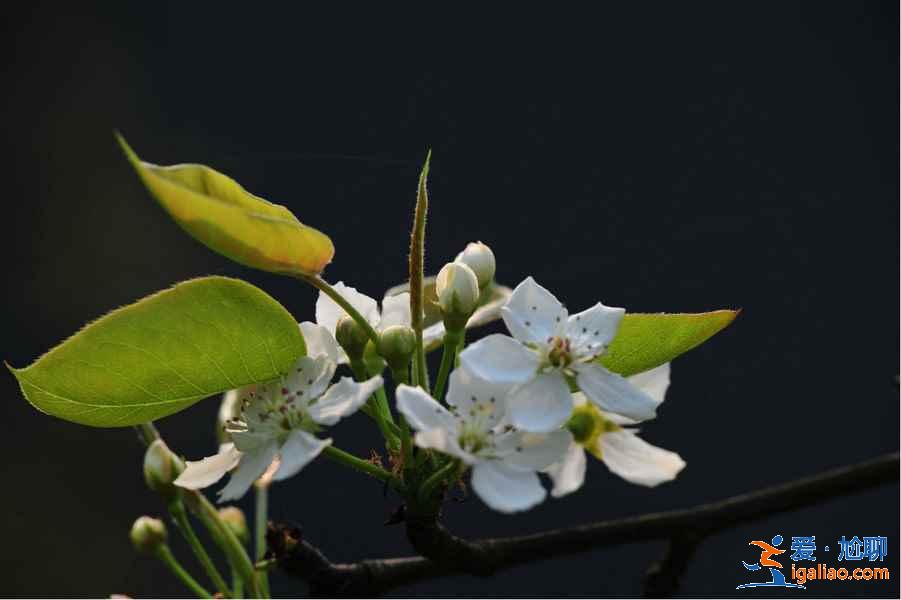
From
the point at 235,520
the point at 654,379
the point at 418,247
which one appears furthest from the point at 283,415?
the point at 235,520

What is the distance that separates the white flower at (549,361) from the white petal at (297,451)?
0.08m

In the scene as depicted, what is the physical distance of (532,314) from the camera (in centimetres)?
60

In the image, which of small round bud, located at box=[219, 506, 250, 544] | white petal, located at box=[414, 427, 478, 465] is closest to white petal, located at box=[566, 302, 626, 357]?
white petal, located at box=[414, 427, 478, 465]

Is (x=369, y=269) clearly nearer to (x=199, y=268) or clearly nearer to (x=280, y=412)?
(x=199, y=268)

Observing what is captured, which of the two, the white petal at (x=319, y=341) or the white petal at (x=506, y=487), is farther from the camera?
the white petal at (x=319, y=341)

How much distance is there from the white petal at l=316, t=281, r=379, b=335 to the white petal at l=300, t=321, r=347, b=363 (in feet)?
0.15

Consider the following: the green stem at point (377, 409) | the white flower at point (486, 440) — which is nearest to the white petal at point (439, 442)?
the white flower at point (486, 440)

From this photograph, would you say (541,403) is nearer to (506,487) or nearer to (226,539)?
(506,487)

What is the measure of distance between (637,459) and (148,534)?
440 mm

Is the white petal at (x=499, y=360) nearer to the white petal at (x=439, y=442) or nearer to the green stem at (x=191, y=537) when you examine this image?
the white petal at (x=439, y=442)

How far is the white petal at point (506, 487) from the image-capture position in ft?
1.61

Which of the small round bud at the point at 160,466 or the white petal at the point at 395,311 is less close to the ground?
the white petal at the point at 395,311

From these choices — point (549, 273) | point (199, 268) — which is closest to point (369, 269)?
point (549, 273)

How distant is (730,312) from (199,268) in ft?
5.62
